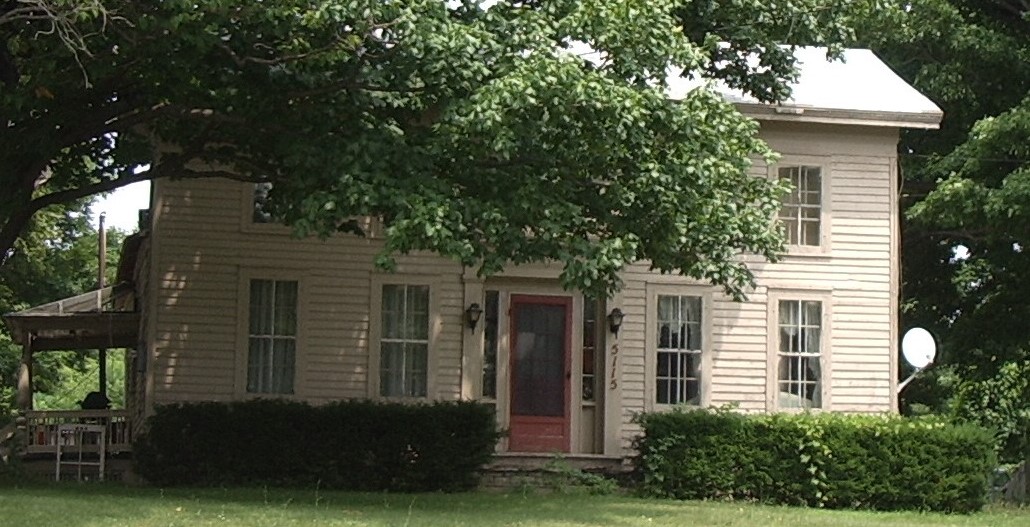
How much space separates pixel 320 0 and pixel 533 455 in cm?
→ 863

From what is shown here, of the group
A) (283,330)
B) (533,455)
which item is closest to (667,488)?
(533,455)

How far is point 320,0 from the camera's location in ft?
49.0

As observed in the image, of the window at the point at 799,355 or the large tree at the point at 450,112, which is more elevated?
the large tree at the point at 450,112

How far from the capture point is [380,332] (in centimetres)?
2203

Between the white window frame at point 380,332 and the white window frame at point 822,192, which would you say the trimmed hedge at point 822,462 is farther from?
the white window frame at point 380,332

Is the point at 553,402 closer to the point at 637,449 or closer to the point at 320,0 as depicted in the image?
the point at 637,449

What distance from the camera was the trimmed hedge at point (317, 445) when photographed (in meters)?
20.3

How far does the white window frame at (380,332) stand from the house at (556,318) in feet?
0.07

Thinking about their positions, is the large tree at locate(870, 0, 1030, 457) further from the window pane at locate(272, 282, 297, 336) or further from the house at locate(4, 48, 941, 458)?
the window pane at locate(272, 282, 297, 336)

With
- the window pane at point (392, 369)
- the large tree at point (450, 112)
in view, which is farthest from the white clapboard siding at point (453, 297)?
the large tree at point (450, 112)

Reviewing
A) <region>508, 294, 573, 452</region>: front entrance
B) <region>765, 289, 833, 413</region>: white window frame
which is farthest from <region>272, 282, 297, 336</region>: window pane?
<region>765, 289, 833, 413</region>: white window frame

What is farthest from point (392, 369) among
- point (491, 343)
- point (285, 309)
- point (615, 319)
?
point (615, 319)

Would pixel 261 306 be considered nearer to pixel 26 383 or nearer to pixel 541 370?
pixel 541 370

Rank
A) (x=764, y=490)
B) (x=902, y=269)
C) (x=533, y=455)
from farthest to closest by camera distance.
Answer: (x=902, y=269)
(x=533, y=455)
(x=764, y=490)
